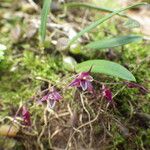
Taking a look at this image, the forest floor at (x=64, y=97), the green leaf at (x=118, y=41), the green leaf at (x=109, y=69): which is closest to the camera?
the green leaf at (x=109, y=69)

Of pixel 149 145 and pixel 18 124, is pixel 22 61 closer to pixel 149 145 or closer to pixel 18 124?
pixel 18 124

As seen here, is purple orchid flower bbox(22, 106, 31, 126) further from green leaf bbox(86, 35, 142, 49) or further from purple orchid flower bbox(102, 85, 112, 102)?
green leaf bbox(86, 35, 142, 49)

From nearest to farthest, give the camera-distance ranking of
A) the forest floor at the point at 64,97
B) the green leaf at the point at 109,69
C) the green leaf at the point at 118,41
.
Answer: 1. the green leaf at the point at 109,69
2. the forest floor at the point at 64,97
3. the green leaf at the point at 118,41

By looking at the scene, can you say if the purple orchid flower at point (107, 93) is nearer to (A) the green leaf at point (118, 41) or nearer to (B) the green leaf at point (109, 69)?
(B) the green leaf at point (109, 69)

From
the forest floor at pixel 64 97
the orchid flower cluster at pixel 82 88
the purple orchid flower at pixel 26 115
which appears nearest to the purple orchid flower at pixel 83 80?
the orchid flower cluster at pixel 82 88

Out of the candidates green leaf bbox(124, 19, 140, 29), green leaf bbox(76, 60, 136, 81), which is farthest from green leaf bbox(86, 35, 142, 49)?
green leaf bbox(76, 60, 136, 81)

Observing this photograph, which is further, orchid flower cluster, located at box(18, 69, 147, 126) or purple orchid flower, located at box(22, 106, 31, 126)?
purple orchid flower, located at box(22, 106, 31, 126)

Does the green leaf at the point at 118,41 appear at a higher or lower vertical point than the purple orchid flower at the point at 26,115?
higher

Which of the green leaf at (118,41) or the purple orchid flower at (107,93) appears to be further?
the green leaf at (118,41)

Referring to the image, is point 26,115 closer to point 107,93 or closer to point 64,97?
point 64,97
